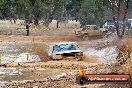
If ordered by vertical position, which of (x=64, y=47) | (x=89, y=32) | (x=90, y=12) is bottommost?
(x=89, y=32)

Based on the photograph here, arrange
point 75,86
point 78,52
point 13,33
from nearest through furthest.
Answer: point 75,86, point 78,52, point 13,33

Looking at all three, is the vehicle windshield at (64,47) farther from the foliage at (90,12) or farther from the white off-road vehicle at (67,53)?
the foliage at (90,12)

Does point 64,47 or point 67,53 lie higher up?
point 64,47

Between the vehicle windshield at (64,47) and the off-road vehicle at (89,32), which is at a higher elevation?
the vehicle windshield at (64,47)

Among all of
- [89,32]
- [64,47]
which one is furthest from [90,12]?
[64,47]

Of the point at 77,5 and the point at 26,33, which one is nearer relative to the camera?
the point at 26,33

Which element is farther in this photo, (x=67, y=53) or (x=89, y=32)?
(x=89, y=32)

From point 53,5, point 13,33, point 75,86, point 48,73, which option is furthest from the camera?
point 53,5

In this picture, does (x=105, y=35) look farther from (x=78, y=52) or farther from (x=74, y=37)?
(x=78, y=52)

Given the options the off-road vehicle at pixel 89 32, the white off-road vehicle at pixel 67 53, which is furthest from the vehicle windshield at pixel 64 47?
the off-road vehicle at pixel 89 32

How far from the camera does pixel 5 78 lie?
18.6 metres

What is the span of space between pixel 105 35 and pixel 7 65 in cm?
2916

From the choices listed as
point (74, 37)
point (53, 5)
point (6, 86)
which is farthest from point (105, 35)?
point (6, 86)

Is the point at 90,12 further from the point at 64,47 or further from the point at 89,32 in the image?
the point at 64,47
